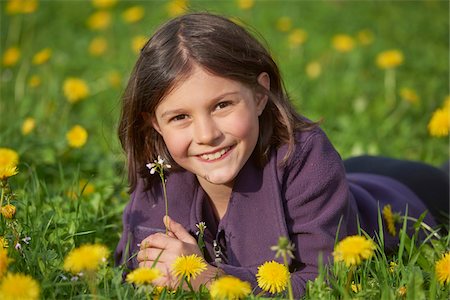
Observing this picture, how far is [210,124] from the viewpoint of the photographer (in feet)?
6.29

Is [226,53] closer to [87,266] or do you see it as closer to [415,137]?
[87,266]

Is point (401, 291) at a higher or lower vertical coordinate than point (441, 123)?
lower

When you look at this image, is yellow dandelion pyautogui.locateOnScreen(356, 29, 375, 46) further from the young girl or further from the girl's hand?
the girl's hand

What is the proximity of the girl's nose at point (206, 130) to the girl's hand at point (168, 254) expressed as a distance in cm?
22

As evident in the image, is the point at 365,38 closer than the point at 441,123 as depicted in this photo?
No

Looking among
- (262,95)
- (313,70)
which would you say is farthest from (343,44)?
(262,95)

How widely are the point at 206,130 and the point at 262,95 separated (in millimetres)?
291

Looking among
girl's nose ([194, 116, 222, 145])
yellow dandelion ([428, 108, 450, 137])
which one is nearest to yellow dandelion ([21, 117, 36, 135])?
girl's nose ([194, 116, 222, 145])

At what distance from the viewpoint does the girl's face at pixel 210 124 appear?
193cm

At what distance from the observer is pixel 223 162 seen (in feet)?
6.57

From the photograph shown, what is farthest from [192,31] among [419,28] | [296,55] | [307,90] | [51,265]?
[419,28]

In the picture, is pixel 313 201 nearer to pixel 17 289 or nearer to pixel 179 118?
pixel 179 118

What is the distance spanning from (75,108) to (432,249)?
2.69 meters

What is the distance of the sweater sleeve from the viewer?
2010 millimetres
